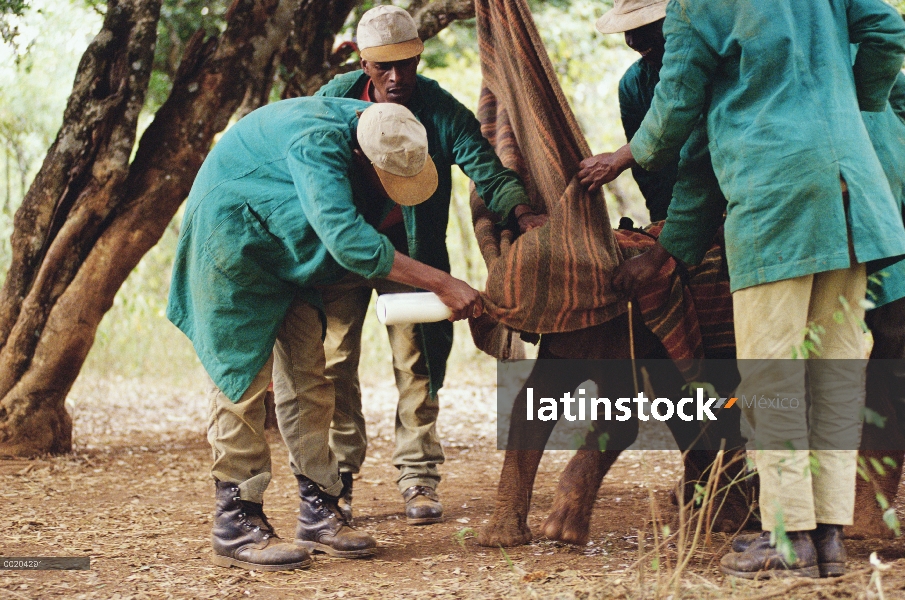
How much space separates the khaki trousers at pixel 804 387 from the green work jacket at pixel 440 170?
113 cm

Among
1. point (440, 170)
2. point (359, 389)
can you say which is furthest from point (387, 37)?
point (359, 389)

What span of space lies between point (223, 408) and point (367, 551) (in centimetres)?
73

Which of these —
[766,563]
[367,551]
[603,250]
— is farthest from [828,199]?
[367,551]

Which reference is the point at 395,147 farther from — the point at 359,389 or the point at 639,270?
the point at 359,389

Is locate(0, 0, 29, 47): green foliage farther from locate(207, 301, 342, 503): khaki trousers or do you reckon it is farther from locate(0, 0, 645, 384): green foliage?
locate(207, 301, 342, 503): khaki trousers

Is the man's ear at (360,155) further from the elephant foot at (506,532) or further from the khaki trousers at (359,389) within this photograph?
the elephant foot at (506,532)

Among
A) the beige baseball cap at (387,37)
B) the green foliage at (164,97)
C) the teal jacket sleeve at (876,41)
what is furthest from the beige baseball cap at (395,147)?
the green foliage at (164,97)

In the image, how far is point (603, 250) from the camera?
126 inches

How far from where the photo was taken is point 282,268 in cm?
314

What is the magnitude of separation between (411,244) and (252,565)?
55.5 inches

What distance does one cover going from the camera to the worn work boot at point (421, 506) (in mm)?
3895

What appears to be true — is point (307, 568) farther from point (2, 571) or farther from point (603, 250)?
point (603, 250)

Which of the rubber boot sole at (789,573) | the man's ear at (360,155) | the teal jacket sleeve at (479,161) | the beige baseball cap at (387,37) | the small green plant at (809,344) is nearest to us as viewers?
the small green plant at (809,344)

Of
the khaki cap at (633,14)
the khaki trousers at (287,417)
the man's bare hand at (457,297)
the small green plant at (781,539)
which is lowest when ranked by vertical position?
the small green plant at (781,539)
